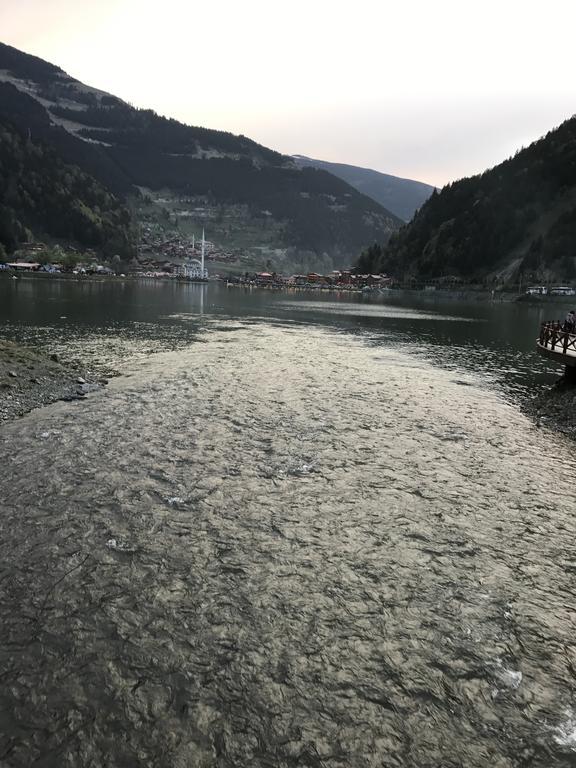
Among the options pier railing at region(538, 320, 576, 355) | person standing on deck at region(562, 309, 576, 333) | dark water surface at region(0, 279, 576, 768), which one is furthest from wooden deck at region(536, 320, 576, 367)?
dark water surface at region(0, 279, 576, 768)

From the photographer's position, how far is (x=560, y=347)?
3891 cm

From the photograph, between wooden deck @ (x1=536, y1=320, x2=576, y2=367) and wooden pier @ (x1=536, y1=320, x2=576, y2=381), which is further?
wooden pier @ (x1=536, y1=320, x2=576, y2=381)

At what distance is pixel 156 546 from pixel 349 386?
25123mm

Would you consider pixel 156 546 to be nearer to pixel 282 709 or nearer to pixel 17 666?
pixel 17 666

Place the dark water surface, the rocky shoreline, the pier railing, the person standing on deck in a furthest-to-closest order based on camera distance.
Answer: the person standing on deck < the pier railing < the rocky shoreline < the dark water surface

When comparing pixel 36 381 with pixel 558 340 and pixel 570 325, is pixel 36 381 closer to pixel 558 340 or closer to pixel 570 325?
pixel 558 340

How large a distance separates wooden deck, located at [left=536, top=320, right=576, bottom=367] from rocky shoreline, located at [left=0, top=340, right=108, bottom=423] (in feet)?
113

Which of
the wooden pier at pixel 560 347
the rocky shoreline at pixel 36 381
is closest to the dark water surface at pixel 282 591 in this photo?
the rocky shoreline at pixel 36 381

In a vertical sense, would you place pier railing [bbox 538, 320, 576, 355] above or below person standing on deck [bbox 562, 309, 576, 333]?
below

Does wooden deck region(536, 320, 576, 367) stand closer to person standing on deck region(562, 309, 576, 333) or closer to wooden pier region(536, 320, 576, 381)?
wooden pier region(536, 320, 576, 381)

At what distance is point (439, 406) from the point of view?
103 feet

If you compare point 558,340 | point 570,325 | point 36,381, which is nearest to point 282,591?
point 36,381

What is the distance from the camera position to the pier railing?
36.3 meters

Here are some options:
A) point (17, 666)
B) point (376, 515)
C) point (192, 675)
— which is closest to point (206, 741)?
point (192, 675)
